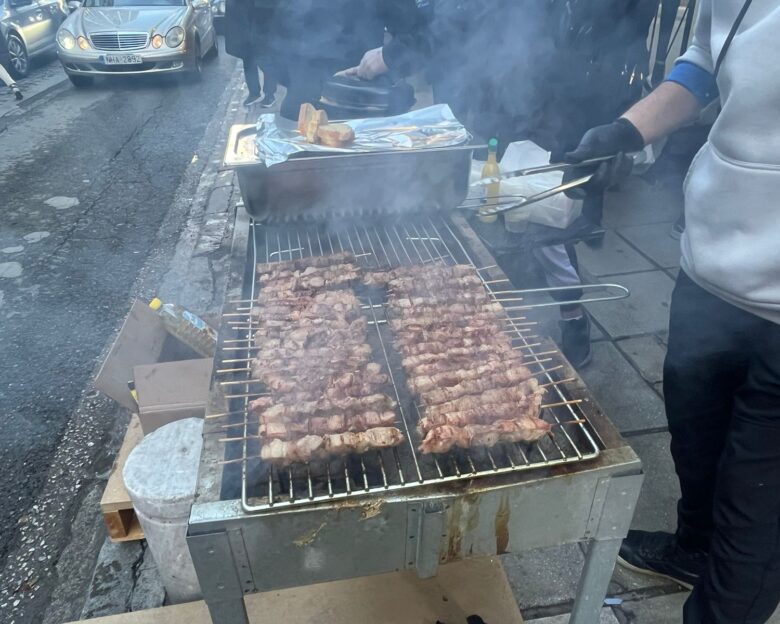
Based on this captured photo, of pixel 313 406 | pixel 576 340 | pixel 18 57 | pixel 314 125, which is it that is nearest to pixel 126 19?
pixel 18 57

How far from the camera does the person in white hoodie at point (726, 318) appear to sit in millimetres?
1759

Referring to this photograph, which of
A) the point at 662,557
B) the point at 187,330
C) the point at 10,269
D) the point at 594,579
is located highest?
the point at 594,579

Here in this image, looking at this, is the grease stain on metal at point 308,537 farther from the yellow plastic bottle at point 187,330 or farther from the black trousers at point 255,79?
the black trousers at point 255,79

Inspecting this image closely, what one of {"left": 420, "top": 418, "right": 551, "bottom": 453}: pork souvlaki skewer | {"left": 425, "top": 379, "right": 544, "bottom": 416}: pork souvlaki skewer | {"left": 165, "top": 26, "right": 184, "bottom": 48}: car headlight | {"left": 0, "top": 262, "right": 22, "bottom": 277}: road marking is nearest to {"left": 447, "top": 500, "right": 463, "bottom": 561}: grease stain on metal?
{"left": 420, "top": 418, "right": 551, "bottom": 453}: pork souvlaki skewer

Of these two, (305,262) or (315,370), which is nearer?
(315,370)

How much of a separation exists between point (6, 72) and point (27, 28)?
2.44 meters

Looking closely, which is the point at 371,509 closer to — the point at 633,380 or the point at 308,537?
the point at 308,537

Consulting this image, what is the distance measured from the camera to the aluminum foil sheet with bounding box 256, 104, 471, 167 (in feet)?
10.5

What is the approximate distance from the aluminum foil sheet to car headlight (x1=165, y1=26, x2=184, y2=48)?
10581 mm

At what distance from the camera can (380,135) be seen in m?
3.58

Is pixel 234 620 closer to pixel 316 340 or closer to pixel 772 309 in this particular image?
pixel 316 340

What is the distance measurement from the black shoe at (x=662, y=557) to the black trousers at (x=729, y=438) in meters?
0.35

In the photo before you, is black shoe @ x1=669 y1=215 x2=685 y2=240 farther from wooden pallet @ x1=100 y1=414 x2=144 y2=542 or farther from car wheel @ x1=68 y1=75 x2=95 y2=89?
car wheel @ x1=68 y1=75 x2=95 y2=89

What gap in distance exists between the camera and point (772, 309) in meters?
1.82
